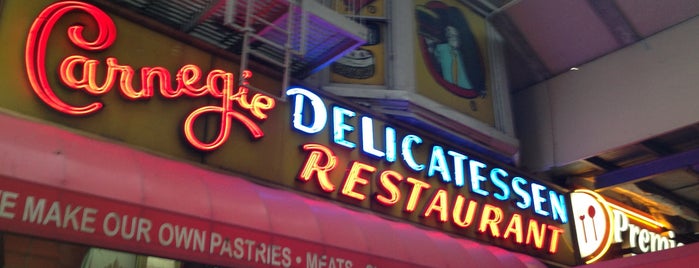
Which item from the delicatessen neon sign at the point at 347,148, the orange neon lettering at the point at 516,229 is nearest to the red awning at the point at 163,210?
the delicatessen neon sign at the point at 347,148

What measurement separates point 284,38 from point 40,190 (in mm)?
3831

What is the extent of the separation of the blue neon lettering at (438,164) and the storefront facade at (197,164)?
0.03m

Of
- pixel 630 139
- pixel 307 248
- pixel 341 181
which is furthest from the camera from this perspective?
pixel 630 139

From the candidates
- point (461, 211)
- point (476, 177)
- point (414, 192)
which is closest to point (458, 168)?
point (476, 177)

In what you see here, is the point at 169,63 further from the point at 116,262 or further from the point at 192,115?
the point at 116,262

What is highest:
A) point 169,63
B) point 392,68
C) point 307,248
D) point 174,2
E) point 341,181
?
point 392,68

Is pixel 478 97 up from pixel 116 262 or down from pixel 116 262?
up

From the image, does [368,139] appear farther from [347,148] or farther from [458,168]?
[458,168]

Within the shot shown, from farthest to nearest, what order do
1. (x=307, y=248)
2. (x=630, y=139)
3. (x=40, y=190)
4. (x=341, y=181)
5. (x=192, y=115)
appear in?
(x=630, y=139), (x=341, y=181), (x=192, y=115), (x=307, y=248), (x=40, y=190)

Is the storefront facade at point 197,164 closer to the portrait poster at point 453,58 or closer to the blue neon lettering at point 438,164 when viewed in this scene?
the blue neon lettering at point 438,164

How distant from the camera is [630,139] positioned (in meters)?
11.6

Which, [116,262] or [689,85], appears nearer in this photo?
[116,262]

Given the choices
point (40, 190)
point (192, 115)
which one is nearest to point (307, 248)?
point (192, 115)

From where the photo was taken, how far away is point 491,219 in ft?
36.3
